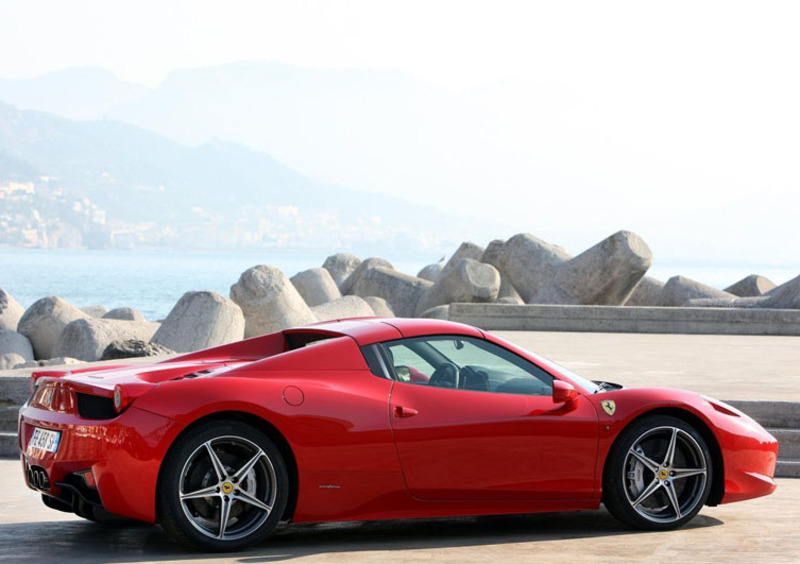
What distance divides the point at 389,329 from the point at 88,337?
458 inches

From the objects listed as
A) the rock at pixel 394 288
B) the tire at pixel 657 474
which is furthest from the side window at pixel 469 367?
the rock at pixel 394 288

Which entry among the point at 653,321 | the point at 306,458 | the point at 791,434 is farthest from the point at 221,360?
the point at 653,321

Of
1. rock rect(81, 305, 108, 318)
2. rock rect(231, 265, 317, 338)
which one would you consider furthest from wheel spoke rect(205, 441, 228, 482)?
rock rect(81, 305, 108, 318)

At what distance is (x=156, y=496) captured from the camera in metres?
6.14

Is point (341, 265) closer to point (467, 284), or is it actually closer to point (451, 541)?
point (467, 284)

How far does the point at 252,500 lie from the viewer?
20.6 feet

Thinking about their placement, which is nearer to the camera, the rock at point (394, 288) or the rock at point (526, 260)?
the rock at point (526, 260)

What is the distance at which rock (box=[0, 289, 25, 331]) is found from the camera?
945 inches

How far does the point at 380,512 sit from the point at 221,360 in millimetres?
1317

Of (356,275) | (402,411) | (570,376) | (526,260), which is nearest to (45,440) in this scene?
(402,411)

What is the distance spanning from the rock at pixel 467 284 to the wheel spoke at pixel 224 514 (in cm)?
1878

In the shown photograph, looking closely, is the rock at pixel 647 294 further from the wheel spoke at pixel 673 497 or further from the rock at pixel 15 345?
the wheel spoke at pixel 673 497

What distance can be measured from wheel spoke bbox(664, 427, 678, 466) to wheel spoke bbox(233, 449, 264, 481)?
7.32ft

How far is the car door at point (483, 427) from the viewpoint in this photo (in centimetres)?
657
